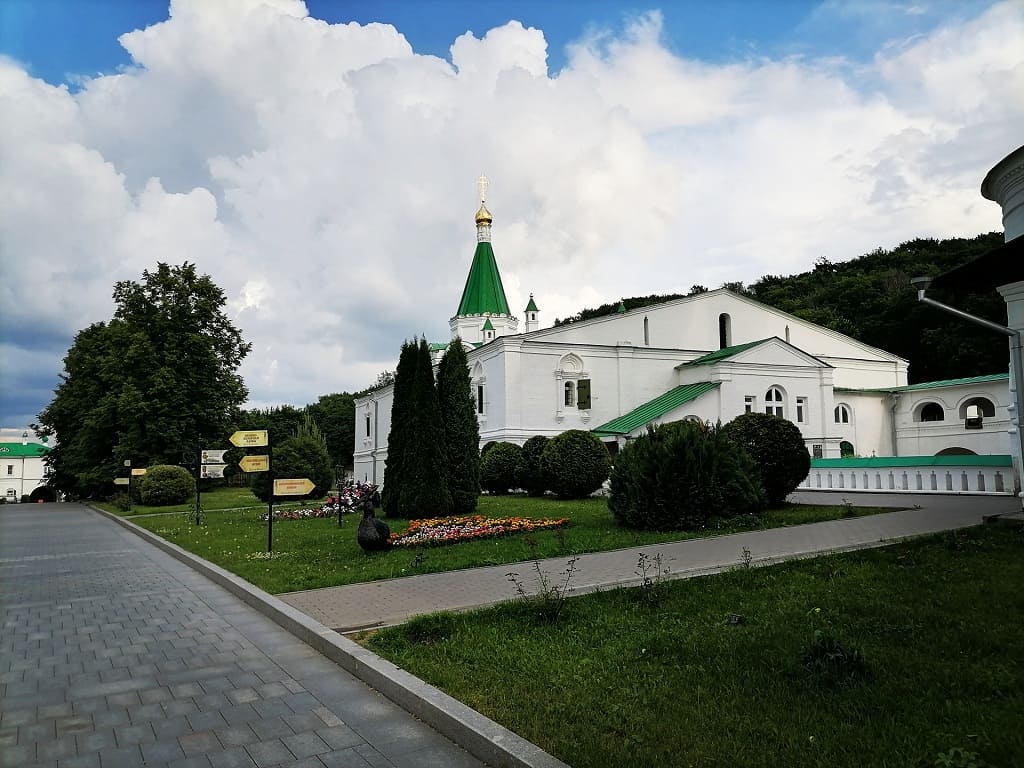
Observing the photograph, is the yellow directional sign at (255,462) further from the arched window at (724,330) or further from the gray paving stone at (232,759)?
the arched window at (724,330)

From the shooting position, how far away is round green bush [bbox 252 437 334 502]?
1067 inches

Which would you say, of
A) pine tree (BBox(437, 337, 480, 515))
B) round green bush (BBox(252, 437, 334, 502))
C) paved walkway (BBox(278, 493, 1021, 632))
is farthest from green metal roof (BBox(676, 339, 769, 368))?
paved walkway (BBox(278, 493, 1021, 632))

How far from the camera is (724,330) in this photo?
4259 centimetres

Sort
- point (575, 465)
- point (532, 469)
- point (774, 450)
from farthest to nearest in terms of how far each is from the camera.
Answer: point (532, 469) → point (575, 465) → point (774, 450)

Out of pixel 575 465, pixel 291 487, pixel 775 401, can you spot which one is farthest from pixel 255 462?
pixel 775 401

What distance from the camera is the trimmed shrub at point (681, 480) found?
1382 cm

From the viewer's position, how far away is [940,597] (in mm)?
6781

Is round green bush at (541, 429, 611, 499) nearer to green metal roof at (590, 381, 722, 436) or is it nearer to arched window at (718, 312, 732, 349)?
green metal roof at (590, 381, 722, 436)

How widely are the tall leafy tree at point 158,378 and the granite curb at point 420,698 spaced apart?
34.9m

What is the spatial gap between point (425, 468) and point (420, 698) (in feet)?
44.4

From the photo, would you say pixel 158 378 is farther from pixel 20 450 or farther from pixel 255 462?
pixel 20 450

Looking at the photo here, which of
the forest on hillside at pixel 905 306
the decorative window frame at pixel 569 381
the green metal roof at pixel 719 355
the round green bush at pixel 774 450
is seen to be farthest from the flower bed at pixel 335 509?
the forest on hillside at pixel 905 306

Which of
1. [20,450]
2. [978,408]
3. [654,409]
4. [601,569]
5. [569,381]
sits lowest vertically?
[601,569]

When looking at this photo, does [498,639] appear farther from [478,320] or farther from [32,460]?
[32,460]
